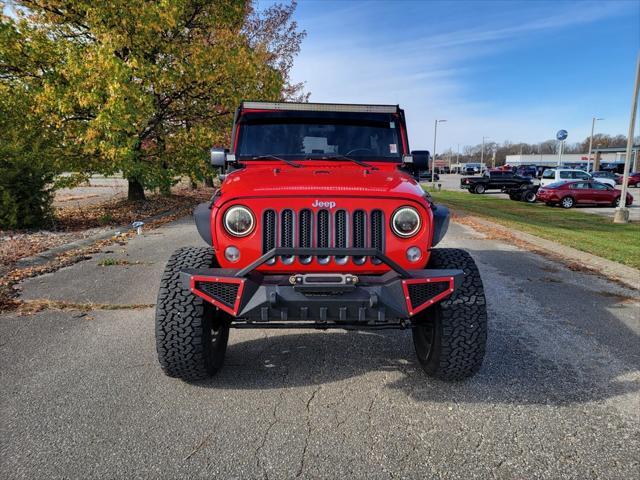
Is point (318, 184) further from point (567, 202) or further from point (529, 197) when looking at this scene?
point (529, 197)

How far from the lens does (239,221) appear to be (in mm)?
2867

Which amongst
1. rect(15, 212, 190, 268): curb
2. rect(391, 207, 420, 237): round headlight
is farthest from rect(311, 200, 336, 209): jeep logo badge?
rect(15, 212, 190, 268): curb

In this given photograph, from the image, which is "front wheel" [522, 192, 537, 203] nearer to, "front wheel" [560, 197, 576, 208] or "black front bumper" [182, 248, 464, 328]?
"front wheel" [560, 197, 576, 208]

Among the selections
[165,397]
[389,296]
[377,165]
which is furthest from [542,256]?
[165,397]

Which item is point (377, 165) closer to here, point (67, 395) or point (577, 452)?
point (577, 452)

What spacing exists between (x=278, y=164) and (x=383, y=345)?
187 centimetres

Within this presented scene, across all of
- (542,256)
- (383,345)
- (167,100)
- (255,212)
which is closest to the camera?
(255,212)

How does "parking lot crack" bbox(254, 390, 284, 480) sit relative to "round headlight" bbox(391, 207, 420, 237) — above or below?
below

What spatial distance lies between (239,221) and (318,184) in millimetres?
588

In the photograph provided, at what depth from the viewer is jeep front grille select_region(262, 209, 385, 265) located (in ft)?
9.28

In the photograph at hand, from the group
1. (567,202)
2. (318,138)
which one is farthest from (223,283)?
(567,202)

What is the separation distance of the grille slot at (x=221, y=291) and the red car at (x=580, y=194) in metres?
22.0

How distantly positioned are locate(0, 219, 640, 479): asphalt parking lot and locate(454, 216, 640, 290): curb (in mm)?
2205

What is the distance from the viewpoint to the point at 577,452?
2.41 m
